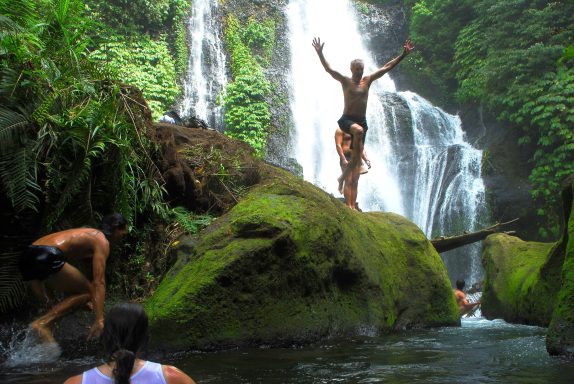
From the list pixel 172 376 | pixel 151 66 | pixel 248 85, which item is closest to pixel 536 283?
pixel 172 376

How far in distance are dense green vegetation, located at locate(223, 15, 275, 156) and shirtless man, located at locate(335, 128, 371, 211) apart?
9812 mm

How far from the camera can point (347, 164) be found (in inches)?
337

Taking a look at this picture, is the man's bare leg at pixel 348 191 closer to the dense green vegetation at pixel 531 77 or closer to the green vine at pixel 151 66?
the dense green vegetation at pixel 531 77

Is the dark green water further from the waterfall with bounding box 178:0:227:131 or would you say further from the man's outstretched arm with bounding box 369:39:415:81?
the waterfall with bounding box 178:0:227:131

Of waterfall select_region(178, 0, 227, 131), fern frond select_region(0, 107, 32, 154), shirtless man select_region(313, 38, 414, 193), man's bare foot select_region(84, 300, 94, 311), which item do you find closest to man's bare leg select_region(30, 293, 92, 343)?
man's bare foot select_region(84, 300, 94, 311)

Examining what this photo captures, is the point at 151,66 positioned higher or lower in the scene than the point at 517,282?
higher

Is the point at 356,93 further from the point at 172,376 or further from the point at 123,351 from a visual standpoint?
the point at 123,351

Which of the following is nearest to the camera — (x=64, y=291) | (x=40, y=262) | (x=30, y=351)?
(x=40, y=262)

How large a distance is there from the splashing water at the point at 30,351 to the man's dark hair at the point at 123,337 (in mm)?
3092

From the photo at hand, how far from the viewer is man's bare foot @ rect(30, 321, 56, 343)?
16.0ft

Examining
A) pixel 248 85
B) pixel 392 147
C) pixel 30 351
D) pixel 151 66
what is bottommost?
pixel 30 351

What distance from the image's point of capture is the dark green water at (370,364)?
3885 mm

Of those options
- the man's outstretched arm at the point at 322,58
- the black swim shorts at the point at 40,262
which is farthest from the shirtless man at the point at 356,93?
the black swim shorts at the point at 40,262

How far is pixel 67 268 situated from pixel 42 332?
22.3 inches
